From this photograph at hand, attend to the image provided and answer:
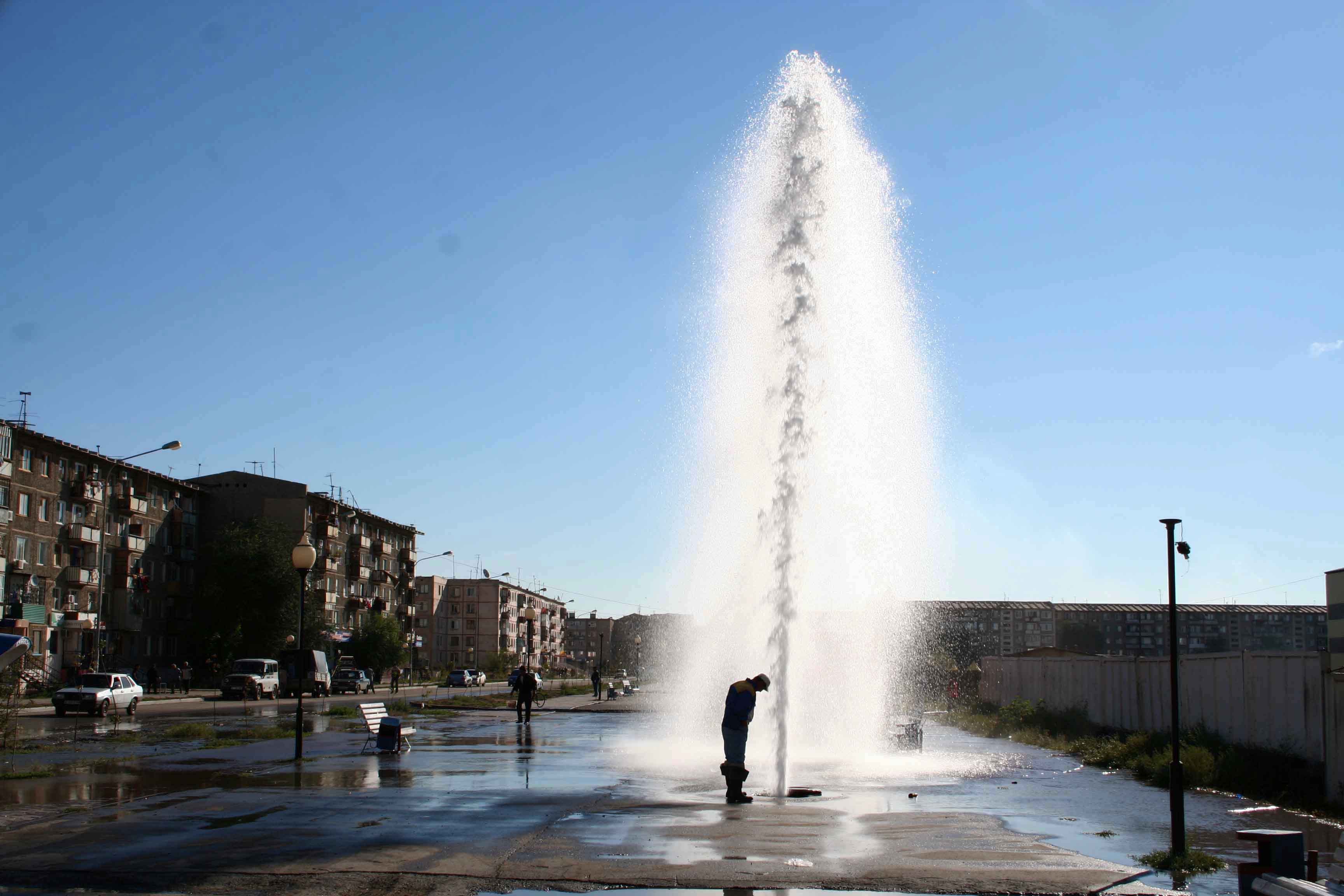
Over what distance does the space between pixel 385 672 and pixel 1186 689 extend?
278ft

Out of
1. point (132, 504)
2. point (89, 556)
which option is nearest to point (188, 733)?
point (89, 556)

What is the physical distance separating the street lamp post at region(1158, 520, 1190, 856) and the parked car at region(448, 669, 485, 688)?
77.7m

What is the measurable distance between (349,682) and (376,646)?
74.4ft

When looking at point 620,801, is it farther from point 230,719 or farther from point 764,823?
point 230,719

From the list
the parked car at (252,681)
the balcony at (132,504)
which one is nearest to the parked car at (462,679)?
the balcony at (132,504)

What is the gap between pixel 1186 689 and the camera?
21.8 metres

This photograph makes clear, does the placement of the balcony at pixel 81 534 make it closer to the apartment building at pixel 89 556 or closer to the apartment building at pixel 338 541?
the apartment building at pixel 89 556

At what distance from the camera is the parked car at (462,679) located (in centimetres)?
8812

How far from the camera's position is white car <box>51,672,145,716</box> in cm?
3725

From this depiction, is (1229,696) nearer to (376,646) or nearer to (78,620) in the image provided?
(78,620)

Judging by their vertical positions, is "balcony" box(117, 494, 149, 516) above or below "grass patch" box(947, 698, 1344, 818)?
above

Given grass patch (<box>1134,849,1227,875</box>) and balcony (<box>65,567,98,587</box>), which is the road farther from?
grass patch (<box>1134,849,1227,875</box>)

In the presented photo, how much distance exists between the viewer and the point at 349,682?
70.4 m

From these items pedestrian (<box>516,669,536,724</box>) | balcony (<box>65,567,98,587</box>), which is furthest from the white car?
balcony (<box>65,567,98,587</box>)
